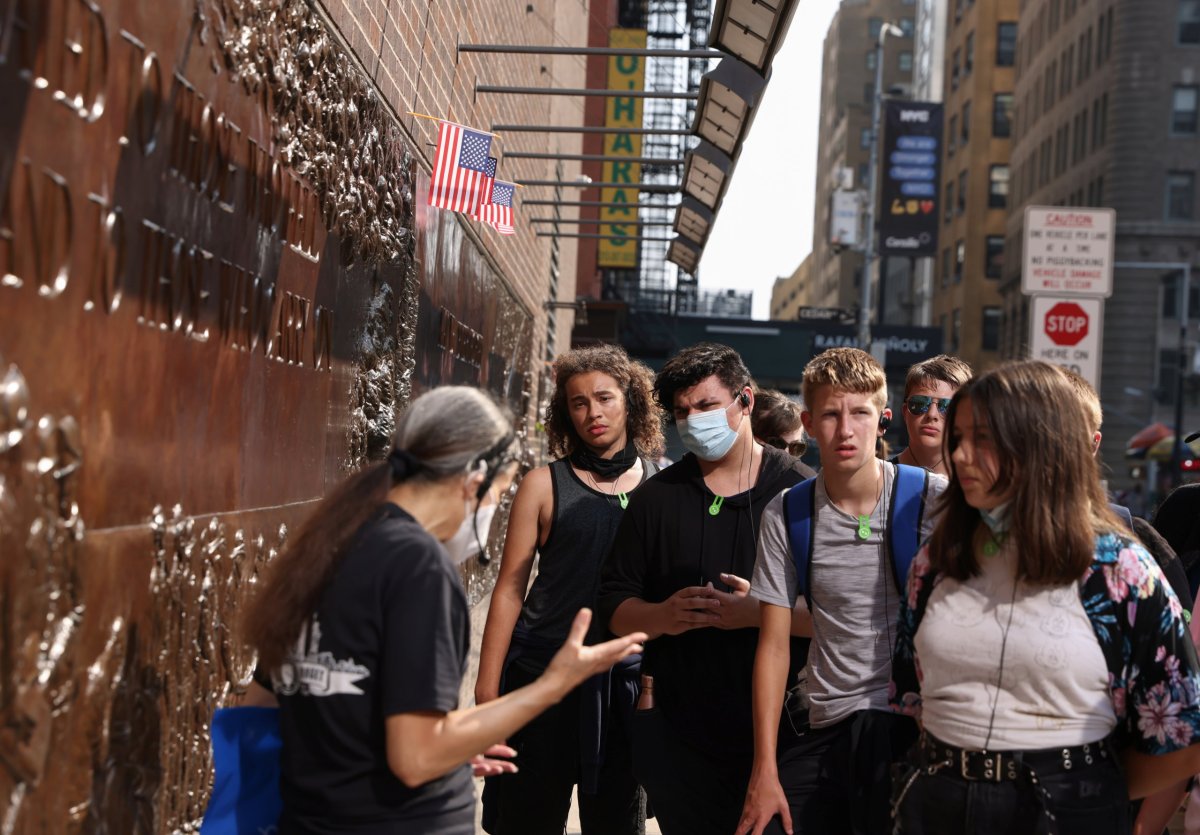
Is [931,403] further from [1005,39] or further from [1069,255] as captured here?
[1005,39]

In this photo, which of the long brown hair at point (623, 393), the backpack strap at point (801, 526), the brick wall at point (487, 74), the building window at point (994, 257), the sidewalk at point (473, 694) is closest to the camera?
the backpack strap at point (801, 526)

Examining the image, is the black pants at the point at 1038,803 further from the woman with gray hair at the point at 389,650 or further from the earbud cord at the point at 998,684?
the woman with gray hair at the point at 389,650

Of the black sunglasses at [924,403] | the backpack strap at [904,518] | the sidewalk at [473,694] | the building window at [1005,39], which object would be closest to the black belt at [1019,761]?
the backpack strap at [904,518]

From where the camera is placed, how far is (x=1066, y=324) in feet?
46.6

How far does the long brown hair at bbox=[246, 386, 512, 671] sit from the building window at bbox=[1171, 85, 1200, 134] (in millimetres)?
62255

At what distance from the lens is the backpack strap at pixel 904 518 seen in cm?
425

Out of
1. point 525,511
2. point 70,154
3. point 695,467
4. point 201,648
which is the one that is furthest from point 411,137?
point 70,154

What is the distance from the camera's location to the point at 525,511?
5.59 meters

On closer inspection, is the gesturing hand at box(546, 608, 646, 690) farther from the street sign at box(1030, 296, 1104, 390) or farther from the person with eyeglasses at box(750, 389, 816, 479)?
the street sign at box(1030, 296, 1104, 390)

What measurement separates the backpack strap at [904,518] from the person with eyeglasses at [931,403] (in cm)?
151

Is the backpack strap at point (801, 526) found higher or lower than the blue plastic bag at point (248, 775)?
higher

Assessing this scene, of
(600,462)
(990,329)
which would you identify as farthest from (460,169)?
(990,329)

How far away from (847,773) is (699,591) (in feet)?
2.32

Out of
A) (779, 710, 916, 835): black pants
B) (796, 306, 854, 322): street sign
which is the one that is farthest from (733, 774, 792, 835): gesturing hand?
(796, 306, 854, 322): street sign
